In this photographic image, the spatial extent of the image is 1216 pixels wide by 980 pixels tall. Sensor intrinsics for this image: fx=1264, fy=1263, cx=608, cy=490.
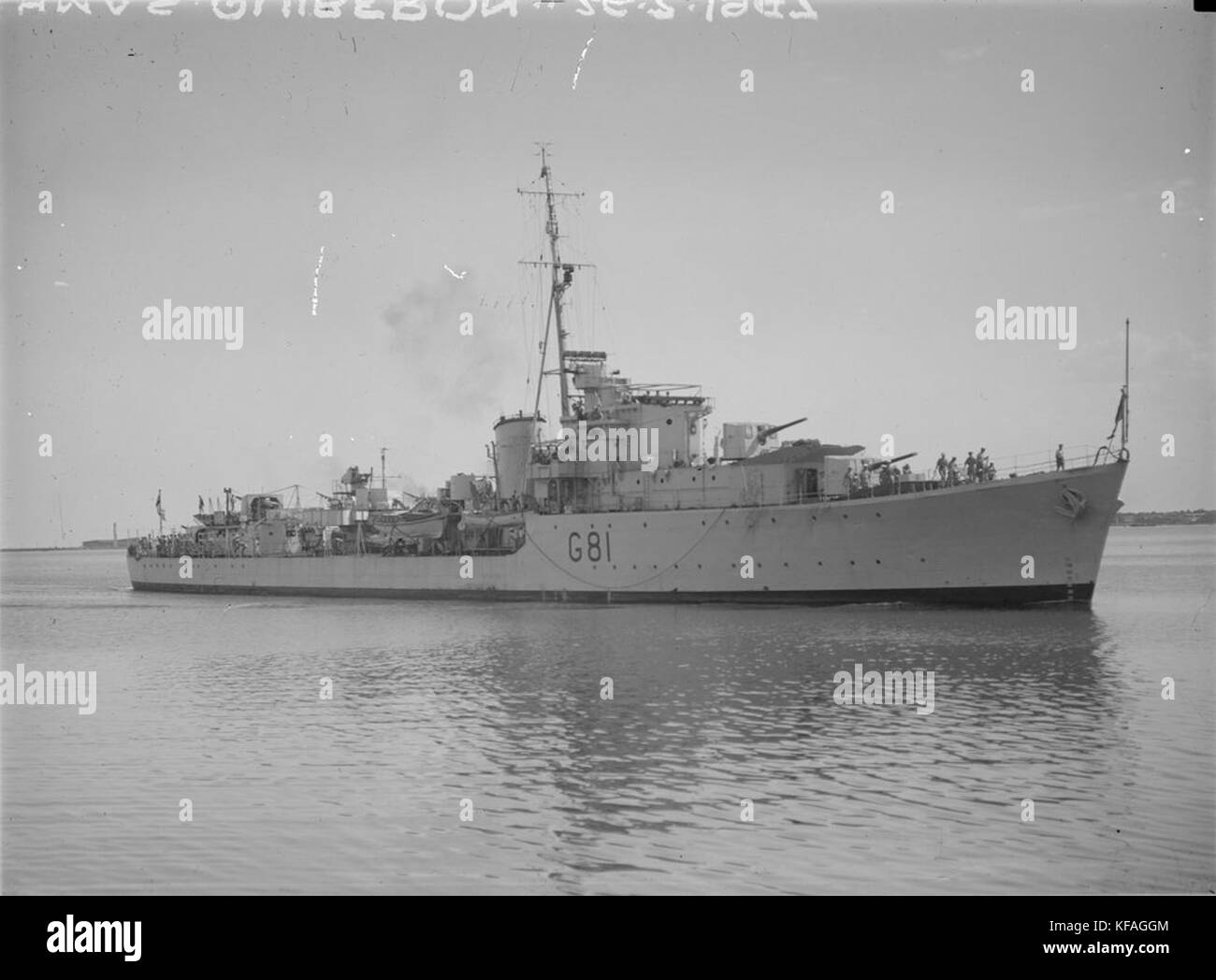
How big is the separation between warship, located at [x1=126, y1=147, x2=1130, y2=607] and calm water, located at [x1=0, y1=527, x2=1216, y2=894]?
420cm

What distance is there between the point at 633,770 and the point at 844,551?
67.8ft

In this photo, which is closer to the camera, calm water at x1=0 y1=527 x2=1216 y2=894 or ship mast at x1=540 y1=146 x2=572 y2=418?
calm water at x1=0 y1=527 x2=1216 y2=894

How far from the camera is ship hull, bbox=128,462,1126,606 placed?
3278cm

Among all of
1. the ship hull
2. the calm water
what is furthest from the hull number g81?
the calm water

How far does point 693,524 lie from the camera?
124 ft

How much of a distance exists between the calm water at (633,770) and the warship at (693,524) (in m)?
4.20

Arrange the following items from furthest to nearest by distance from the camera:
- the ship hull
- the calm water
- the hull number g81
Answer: the hull number g81 → the ship hull → the calm water

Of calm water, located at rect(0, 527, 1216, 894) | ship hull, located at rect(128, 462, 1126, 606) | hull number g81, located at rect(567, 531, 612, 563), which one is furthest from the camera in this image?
hull number g81, located at rect(567, 531, 612, 563)

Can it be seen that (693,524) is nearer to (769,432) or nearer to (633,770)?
(769,432)

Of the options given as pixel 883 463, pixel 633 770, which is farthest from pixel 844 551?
pixel 633 770

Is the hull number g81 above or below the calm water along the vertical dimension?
above

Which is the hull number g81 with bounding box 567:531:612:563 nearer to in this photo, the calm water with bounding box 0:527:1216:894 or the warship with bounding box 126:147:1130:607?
the warship with bounding box 126:147:1130:607

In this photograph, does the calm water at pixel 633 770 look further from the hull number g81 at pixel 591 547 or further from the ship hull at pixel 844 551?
the hull number g81 at pixel 591 547
